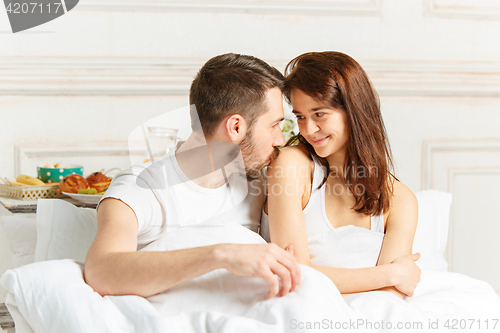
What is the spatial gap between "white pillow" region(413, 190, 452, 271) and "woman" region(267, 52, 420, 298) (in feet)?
0.94

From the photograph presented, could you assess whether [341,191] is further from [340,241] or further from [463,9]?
[463,9]

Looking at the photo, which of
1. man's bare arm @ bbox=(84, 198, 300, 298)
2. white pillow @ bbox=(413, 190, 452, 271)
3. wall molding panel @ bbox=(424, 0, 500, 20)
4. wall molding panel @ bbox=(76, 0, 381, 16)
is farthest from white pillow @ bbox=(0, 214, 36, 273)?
wall molding panel @ bbox=(424, 0, 500, 20)

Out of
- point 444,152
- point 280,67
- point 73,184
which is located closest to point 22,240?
point 73,184

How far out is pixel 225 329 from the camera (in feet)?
2.70

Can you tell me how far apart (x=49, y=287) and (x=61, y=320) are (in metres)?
0.08

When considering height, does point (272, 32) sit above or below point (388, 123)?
above

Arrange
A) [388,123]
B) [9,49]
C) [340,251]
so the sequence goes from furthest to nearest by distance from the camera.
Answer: [388,123], [9,49], [340,251]

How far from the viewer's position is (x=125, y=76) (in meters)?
1.93

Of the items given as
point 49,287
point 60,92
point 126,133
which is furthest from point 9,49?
point 49,287

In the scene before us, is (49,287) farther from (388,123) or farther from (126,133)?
(388,123)

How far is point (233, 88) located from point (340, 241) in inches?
22.3

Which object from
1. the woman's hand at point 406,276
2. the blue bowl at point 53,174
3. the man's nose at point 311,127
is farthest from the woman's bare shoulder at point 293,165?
the blue bowl at point 53,174

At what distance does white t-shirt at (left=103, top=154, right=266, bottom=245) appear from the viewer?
45.1 inches

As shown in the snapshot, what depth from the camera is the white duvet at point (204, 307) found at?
0.86m
